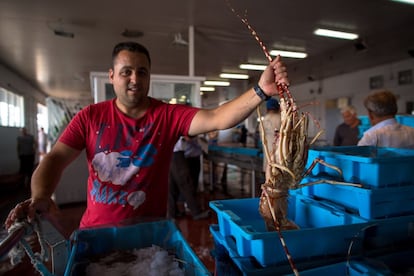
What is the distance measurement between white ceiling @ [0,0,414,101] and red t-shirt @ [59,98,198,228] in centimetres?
359

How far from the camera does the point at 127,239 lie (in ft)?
3.24

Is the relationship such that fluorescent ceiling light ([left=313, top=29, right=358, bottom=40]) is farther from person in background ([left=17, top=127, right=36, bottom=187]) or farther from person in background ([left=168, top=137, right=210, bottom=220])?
person in background ([left=17, top=127, right=36, bottom=187])

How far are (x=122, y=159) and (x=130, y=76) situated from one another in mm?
413

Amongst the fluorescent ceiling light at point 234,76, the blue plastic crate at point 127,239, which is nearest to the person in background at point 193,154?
the blue plastic crate at point 127,239

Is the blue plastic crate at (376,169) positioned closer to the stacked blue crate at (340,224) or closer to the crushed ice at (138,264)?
the stacked blue crate at (340,224)

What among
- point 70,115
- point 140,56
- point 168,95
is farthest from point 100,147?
point 70,115

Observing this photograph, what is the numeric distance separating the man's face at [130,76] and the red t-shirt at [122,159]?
0.37ft

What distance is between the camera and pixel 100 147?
1.30m

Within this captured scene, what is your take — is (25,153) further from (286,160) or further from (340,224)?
(340,224)

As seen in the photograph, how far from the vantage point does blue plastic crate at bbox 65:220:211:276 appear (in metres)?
0.90

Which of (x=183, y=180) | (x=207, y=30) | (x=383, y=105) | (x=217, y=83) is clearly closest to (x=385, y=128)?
(x=383, y=105)

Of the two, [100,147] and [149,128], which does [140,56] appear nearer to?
[149,128]

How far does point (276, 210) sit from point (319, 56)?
7984 mm

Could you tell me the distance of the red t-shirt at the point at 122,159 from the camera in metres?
1.27
